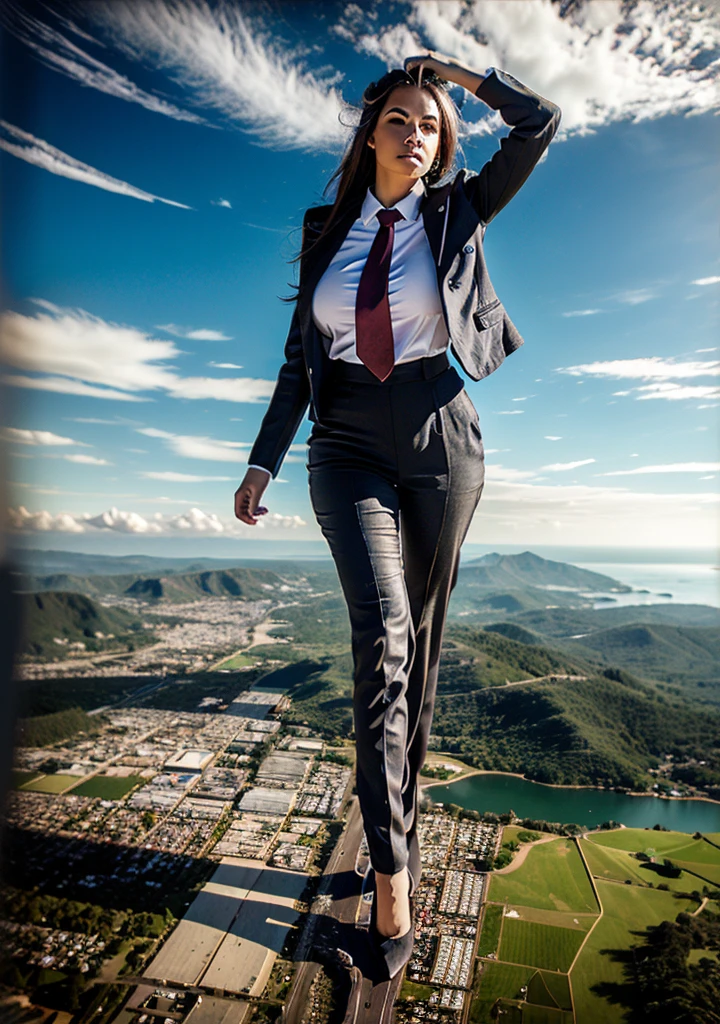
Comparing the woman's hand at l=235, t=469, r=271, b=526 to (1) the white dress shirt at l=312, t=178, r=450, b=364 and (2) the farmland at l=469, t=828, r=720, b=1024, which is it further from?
(2) the farmland at l=469, t=828, r=720, b=1024

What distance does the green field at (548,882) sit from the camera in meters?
1.99

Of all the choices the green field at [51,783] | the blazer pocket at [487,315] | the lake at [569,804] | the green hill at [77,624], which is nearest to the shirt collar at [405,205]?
the blazer pocket at [487,315]

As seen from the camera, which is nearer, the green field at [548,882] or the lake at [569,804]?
the green field at [548,882]

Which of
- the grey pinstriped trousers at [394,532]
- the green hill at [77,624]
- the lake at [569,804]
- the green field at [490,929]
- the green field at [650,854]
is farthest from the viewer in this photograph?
the green hill at [77,624]

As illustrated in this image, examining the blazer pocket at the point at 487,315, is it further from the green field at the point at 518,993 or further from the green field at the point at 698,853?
the green field at the point at 698,853

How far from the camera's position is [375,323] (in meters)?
1.37

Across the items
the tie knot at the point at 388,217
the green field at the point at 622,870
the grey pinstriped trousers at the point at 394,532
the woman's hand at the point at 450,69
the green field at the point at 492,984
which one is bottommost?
the green field at the point at 492,984

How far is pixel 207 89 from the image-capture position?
11.0 ft

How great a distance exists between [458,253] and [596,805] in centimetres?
287

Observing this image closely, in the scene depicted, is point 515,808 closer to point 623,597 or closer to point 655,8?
point 655,8

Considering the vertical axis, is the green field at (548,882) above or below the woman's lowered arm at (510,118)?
below

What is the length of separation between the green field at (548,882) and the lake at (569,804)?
0.41 m

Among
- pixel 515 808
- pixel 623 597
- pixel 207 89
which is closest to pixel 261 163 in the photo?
pixel 207 89

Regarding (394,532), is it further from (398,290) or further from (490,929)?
(490,929)
